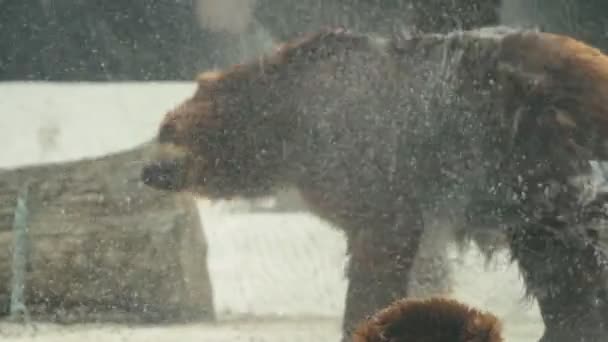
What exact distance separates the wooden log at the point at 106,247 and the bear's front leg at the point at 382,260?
35cm

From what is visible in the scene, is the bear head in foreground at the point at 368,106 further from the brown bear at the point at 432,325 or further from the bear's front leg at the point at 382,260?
the brown bear at the point at 432,325

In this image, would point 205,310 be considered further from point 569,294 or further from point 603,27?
point 603,27

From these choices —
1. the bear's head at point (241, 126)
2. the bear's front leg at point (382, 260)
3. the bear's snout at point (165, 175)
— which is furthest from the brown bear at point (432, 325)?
the bear's snout at point (165, 175)

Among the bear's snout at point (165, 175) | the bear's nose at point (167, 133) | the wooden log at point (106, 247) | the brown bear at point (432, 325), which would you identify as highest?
the brown bear at point (432, 325)

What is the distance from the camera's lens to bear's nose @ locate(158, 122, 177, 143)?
1.71 m

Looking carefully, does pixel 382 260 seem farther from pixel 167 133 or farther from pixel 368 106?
pixel 167 133

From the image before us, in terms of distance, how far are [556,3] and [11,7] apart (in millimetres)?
1123

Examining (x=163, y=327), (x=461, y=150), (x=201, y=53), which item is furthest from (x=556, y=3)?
(x=163, y=327)

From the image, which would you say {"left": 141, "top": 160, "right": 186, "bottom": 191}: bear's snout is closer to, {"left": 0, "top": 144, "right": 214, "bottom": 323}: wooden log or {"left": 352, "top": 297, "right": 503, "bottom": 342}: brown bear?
{"left": 0, "top": 144, "right": 214, "bottom": 323}: wooden log

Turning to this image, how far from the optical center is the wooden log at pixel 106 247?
1.77m

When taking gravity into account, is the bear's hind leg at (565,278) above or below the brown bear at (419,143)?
below

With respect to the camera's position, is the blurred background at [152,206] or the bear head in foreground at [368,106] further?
the blurred background at [152,206]

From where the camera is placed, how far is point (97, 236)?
5.91 ft

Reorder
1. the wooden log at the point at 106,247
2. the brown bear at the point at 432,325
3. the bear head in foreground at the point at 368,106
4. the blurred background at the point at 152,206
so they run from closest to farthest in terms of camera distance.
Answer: the brown bear at the point at 432,325
the bear head in foreground at the point at 368,106
the blurred background at the point at 152,206
the wooden log at the point at 106,247
